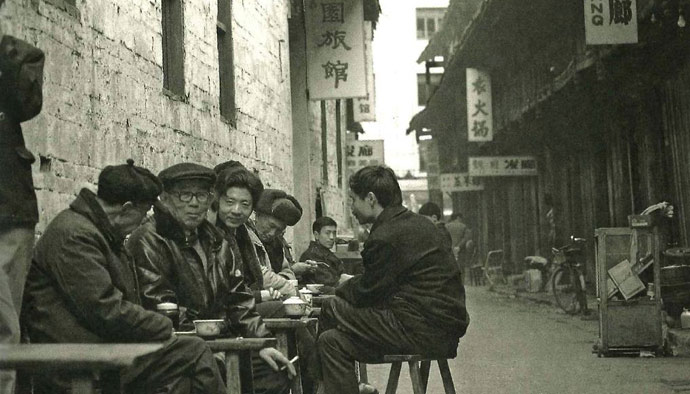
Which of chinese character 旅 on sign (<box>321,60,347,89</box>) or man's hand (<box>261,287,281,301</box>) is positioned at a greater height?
chinese character 旅 on sign (<box>321,60,347,89</box>)

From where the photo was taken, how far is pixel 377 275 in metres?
6.21

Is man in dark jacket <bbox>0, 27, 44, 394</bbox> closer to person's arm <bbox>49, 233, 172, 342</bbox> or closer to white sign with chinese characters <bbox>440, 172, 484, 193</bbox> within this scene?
person's arm <bbox>49, 233, 172, 342</bbox>

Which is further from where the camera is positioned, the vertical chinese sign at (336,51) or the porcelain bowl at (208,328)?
the vertical chinese sign at (336,51)

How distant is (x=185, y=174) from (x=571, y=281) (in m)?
11.8

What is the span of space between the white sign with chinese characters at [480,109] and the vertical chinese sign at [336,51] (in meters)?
10.3

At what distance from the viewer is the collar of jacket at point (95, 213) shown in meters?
4.76

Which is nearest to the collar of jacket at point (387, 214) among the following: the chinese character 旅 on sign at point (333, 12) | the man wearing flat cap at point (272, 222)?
the man wearing flat cap at point (272, 222)

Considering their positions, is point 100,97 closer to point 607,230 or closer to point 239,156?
point 239,156

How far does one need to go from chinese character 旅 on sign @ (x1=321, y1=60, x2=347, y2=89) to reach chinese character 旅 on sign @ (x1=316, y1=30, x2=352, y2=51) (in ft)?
0.82

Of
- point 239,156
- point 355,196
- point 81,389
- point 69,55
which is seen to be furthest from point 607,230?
point 81,389

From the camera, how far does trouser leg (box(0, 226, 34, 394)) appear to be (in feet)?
14.5

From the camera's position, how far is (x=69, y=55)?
269 inches

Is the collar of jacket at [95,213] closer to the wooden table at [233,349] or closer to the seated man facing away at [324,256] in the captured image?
the wooden table at [233,349]

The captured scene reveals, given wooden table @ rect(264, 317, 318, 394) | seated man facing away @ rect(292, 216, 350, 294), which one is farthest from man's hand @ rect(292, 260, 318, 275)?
wooden table @ rect(264, 317, 318, 394)
